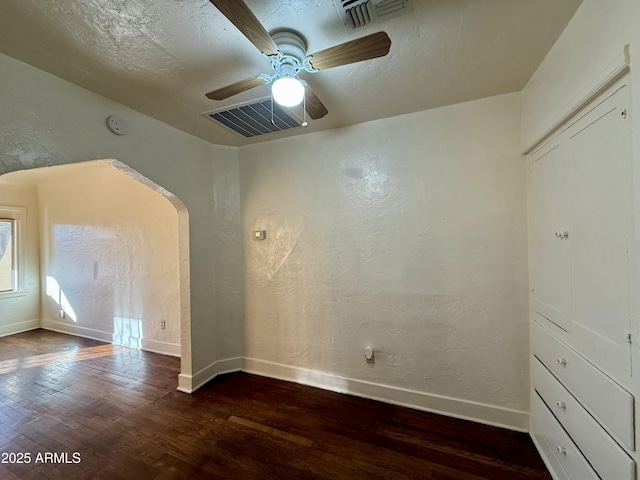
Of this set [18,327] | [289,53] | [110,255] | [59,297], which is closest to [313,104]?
[289,53]

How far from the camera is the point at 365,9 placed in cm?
113

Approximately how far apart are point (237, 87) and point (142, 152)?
123cm

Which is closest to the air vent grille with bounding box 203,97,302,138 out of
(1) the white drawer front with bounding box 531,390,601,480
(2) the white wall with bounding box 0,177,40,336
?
(1) the white drawer front with bounding box 531,390,601,480

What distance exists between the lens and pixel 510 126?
1887mm

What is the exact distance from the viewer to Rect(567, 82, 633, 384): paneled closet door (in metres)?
0.97

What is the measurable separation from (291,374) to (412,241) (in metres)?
1.85

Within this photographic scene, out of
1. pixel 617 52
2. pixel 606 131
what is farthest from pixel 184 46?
pixel 606 131

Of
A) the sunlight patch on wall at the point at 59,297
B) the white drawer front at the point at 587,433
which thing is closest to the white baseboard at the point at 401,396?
the white drawer front at the point at 587,433

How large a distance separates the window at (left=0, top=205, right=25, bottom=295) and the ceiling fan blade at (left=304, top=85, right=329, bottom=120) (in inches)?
226

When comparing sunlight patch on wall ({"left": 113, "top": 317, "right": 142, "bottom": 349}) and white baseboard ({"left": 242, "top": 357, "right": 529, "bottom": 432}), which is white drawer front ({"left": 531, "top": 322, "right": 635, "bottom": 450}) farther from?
sunlight patch on wall ({"left": 113, "top": 317, "right": 142, "bottom": 349})

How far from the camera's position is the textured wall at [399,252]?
1.91 metres

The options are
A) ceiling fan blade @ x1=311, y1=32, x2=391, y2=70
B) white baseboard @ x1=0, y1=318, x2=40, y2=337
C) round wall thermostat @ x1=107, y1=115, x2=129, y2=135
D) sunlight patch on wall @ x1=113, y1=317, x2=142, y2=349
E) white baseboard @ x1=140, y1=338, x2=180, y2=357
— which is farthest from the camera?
white baseboard @ x1=0, y1=318, x2=40, y2=337

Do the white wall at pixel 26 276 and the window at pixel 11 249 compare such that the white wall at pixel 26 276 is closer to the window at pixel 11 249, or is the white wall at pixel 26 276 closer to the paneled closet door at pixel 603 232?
the window at pixel 11 249

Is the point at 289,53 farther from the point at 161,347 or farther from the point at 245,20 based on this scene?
the point at 161,347
